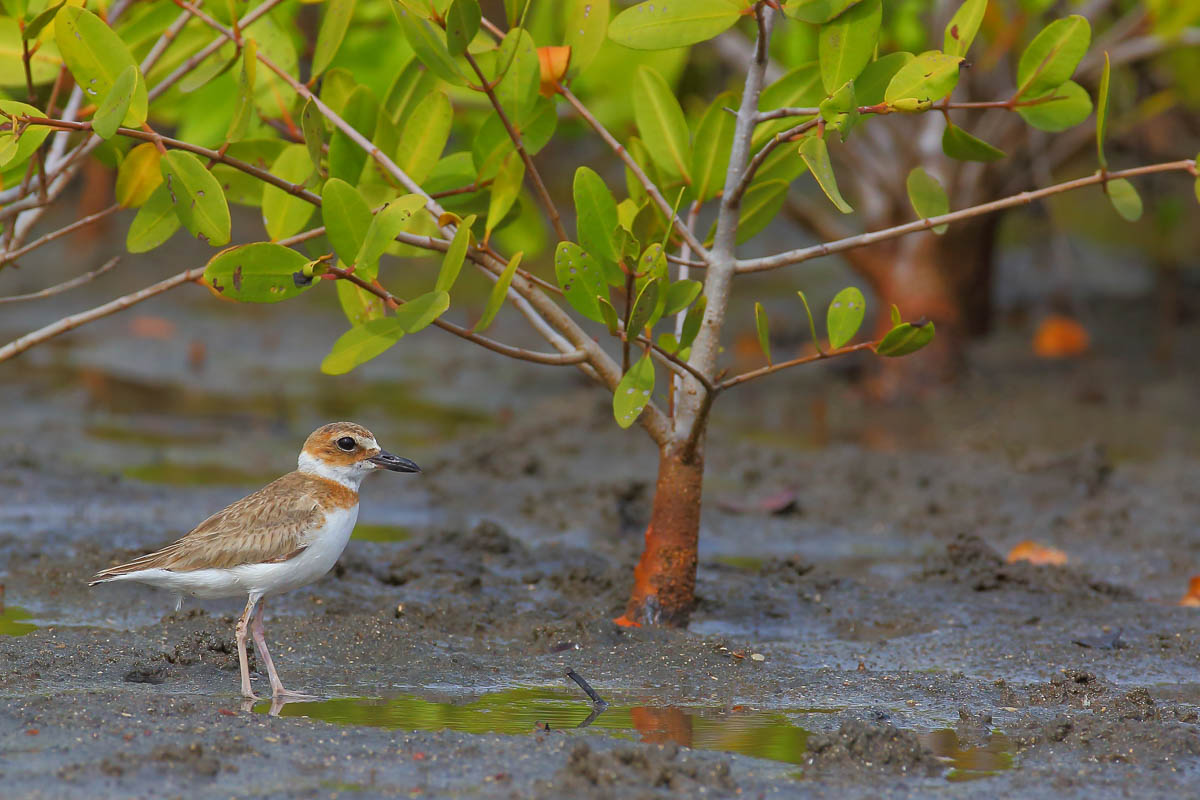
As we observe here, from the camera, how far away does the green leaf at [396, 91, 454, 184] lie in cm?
536

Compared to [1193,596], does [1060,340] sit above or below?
above

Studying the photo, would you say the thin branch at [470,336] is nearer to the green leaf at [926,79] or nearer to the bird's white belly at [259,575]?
the bird's white belly at [259,575]

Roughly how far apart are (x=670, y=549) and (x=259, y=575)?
5.23 feet

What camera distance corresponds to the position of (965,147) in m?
5.34

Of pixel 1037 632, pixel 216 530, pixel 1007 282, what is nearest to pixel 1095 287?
pixel 1007 282

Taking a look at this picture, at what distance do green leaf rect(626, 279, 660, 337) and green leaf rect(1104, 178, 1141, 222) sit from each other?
1808mm

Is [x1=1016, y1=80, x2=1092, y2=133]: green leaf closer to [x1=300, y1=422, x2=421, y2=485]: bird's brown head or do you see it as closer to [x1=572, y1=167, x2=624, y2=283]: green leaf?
[x1=572, y1=167, x2=624, y2=283]: green leaf


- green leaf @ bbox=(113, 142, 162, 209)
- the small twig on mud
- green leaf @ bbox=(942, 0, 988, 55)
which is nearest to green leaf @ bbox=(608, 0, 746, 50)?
green leaf @ bbox=(942, 0, 988, 55)

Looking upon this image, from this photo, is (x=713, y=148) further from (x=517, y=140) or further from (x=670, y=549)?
(x=670, y=549)

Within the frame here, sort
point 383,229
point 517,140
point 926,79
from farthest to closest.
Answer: point 517,140 < point 926,79 < point 383,229

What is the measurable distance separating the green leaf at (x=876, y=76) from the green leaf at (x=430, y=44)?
1.42 m

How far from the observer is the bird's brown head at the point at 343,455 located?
5.47 meters

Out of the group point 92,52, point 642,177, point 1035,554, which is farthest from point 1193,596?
point 92,52

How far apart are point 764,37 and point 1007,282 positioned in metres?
10.9
